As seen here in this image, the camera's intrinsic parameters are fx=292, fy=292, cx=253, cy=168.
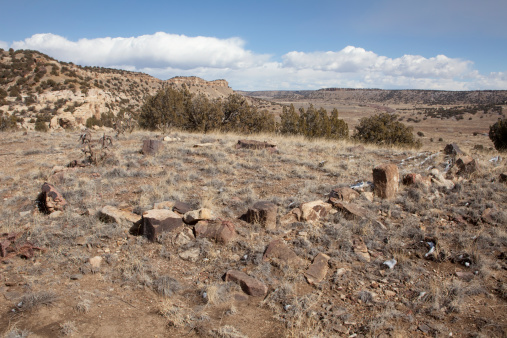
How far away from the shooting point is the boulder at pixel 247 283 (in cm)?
384

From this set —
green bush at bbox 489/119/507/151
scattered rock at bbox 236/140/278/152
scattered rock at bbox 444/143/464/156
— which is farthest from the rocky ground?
green bush at bbox 489/119/507/151

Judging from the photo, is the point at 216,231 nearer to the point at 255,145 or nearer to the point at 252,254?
the point at 252,254

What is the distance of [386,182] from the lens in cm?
652

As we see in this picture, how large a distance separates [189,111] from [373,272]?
17.6 meters

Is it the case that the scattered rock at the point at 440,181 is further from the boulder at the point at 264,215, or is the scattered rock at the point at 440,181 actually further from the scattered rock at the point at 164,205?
the scattered rock at the point at 164,205

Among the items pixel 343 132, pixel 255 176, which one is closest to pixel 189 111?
pixel 343 132

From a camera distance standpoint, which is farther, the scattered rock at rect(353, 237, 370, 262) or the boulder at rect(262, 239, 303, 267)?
the scattered rock at rect(353, 237, 370, 262)

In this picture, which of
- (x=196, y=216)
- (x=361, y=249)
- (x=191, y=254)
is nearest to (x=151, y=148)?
(x=196, y=216)

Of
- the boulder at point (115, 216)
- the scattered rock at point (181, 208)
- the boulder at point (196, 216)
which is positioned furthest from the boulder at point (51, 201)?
the boulder at point (196, 216)

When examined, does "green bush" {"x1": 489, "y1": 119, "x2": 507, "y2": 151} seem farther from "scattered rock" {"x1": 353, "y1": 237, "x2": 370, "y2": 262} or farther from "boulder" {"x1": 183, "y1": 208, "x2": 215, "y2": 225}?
"boulder" {"x1": 183, "y1": 208, "x2": 215, "y2": 225}

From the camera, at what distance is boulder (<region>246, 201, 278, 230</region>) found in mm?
5395

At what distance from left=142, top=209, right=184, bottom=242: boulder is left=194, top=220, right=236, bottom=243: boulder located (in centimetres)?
37

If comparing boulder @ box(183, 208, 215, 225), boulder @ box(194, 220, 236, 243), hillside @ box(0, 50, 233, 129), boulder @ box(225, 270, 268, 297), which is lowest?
boulder @ box(225, 270, 268, 297)

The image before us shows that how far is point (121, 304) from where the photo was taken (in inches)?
141
